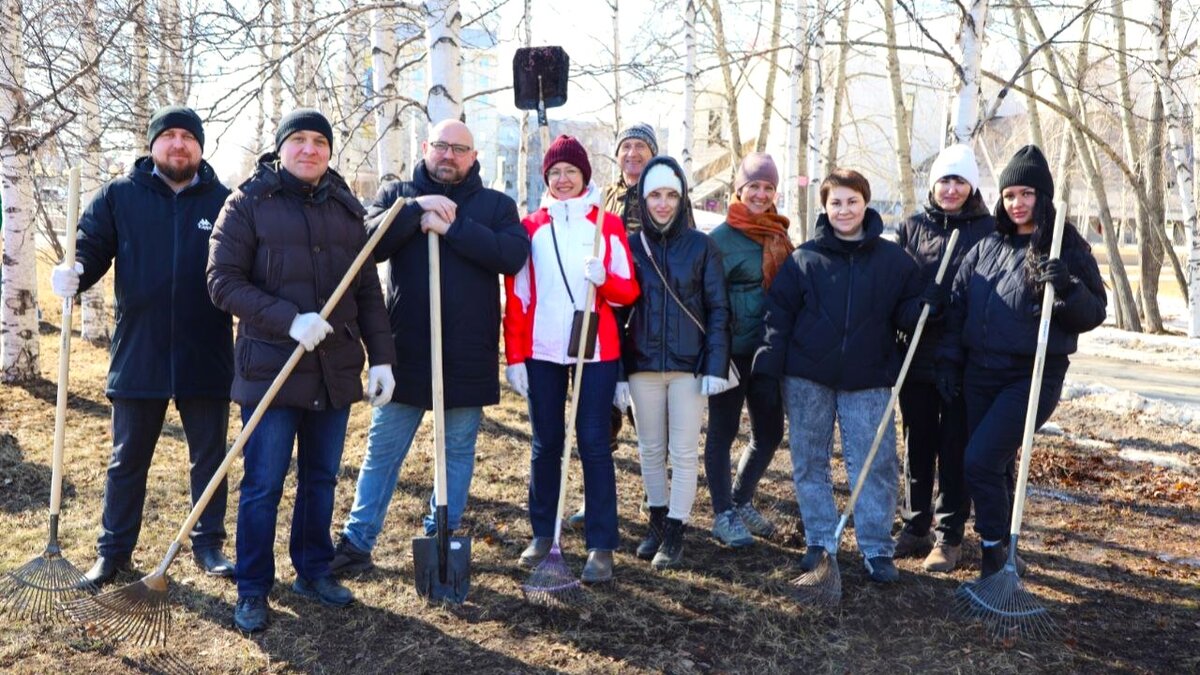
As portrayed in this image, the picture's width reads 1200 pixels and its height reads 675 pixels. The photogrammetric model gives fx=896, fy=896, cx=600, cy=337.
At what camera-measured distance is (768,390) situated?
182 inches

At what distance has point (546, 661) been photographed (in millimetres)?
3625

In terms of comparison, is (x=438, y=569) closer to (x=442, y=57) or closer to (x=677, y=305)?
(x=677, y=305)

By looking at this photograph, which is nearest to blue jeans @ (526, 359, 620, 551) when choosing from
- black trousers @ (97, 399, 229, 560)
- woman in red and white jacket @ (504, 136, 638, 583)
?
woman in red and white jacket @ (504, 136, 638, 583)

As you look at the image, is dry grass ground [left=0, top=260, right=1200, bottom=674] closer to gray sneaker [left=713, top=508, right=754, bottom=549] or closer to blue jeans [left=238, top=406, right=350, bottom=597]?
gray sneaker [left=713, top=508, right=754, bottom=549]

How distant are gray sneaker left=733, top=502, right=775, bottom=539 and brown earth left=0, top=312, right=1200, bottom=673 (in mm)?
87

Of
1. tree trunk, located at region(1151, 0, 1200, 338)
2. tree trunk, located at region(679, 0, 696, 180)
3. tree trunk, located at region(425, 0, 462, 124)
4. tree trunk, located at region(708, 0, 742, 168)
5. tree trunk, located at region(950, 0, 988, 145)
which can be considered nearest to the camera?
tree trunk, located at region(425, 0, 462, 124)

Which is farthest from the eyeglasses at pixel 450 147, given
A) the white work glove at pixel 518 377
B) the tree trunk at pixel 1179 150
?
the tree trunk at pixel 1179 150

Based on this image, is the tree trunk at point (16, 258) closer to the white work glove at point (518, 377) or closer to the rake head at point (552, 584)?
the white work glove at point (518, 377)

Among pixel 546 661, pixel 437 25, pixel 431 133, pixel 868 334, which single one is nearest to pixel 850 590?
pixel 868 334

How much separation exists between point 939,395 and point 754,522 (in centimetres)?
126

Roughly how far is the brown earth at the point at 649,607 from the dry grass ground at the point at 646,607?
0.01 m

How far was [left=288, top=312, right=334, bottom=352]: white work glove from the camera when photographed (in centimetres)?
362

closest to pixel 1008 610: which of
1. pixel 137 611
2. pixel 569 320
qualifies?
pixel 569 320

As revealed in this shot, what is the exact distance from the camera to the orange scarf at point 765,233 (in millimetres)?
4715
